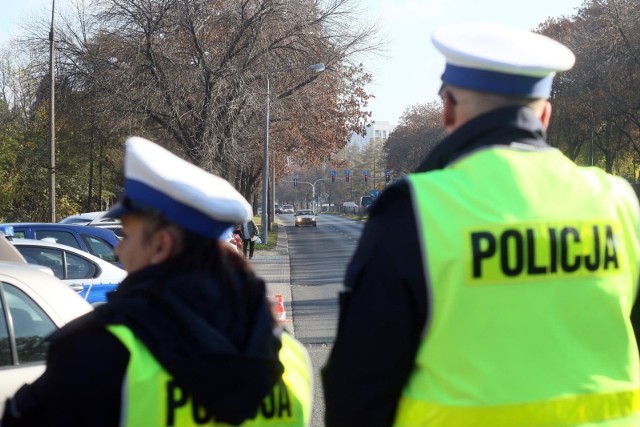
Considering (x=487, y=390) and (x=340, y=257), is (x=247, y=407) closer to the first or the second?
(x=487, y=390)

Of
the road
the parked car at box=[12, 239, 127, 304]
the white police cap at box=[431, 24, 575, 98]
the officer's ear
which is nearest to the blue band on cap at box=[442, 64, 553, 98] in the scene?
the white police cap at box=[431, 24, 575, 98]

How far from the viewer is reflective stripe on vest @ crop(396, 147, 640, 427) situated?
77.6 inches

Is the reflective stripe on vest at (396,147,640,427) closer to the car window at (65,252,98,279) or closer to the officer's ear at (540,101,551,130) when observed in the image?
the officer's ear at (540,101,551,130)

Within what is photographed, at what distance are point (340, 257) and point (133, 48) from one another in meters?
10.5

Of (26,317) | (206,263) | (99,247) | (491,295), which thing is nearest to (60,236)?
(99,247)

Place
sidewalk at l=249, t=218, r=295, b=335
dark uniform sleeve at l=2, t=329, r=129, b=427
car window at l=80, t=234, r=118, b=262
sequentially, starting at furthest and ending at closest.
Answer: sidewalk at l=249, t=218, r=295, b=335 < car window at l=80, t=234, r=118, b=262 < dark uniform sleeve at l=2, t=329, r=129, b=427

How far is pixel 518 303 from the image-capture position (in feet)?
6.57

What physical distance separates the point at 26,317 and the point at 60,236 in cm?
1049

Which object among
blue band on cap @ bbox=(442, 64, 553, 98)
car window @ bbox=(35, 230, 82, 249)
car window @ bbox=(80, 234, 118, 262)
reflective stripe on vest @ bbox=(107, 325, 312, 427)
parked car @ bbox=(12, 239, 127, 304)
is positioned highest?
blue band on cap @ bbox=(442, 64, 553, 98)

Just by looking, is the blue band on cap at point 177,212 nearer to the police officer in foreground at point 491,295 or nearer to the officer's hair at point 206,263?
the officer's hair at point 206,263

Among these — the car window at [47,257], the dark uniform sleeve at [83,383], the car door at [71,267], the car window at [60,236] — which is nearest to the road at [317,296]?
the dark uniform sleeve at [83,383]

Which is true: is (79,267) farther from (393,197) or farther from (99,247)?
(393,197)

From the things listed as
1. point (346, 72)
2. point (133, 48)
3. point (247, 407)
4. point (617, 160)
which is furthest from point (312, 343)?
point (617, 160)

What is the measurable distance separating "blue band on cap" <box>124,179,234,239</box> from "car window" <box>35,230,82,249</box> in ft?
39.9
